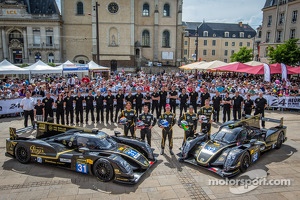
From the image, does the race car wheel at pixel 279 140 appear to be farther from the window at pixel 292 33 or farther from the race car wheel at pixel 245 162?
the window at pixel 292 33

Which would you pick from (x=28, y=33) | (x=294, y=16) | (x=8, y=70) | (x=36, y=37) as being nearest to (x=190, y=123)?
(x=8, y=70)

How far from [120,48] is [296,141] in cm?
3605

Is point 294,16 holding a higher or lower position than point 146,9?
lower

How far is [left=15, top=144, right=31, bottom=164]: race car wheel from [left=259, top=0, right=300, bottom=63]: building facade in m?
41.2

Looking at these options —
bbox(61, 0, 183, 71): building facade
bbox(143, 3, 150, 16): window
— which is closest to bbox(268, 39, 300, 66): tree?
bbox(61, 0, 183, 71): building facade

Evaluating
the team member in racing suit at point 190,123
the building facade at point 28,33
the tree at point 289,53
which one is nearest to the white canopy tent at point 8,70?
the team member in racing suit at point 190,123

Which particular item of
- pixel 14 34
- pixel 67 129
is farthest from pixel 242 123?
pixel 14 34

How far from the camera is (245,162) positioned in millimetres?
7898

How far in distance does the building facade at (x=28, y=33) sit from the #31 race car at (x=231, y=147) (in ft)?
132

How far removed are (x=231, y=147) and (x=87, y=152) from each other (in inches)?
186

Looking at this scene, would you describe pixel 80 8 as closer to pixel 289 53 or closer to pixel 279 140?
pixel 289 53

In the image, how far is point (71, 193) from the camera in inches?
260

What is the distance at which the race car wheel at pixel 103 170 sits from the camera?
699cm

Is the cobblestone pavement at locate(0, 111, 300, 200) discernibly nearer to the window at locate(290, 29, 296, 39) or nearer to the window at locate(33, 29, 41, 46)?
the window at locate(290, 29, 296, 39)
